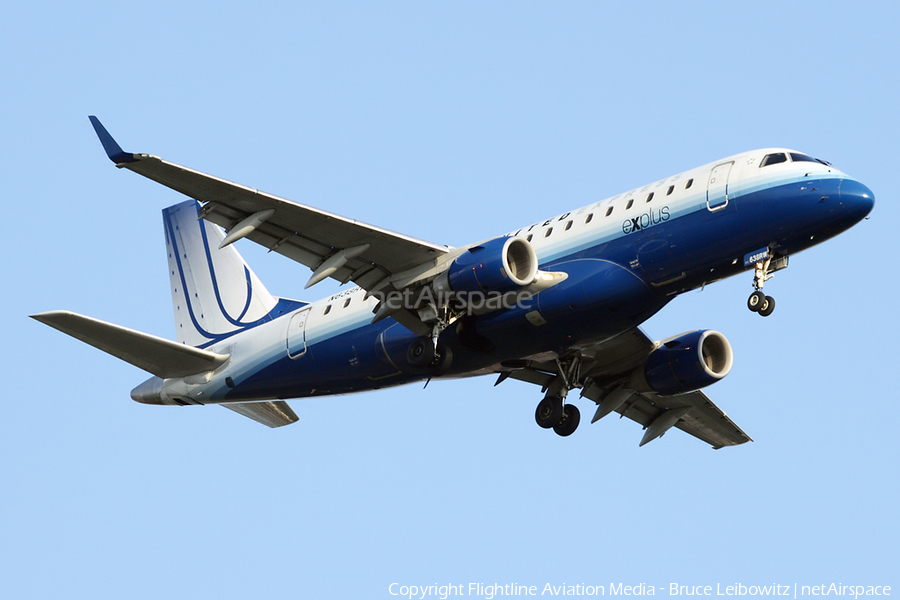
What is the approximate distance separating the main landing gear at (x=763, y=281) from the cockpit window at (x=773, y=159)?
1.93m

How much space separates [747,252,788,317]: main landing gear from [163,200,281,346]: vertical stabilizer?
Result: 1356 cm

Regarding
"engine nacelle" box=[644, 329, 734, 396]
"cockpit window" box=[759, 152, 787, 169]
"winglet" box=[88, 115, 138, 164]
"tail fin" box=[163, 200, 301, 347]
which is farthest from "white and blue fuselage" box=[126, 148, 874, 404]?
"winglet" box=[88, 115, 138, 164]

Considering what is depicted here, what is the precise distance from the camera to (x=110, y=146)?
23.0 meters

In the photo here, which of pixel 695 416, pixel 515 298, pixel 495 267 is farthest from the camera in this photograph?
pixel 695 416

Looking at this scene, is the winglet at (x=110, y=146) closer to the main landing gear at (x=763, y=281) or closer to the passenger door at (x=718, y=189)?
the passenger door at (x=718, y=189)

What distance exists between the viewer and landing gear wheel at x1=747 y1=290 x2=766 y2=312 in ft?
80.7

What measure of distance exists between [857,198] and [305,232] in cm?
1175

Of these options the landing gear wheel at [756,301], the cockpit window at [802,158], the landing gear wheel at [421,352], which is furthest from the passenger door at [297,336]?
the cockpit window at [802,158]

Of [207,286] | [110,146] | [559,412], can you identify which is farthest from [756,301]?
[207,286]

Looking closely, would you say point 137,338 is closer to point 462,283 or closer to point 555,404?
point 462,283

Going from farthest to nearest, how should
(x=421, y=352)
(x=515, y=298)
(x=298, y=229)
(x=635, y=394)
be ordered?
(x=635, y=394)
(x=421, y=352)
(x=298, y=229)
(x=515, y=298)

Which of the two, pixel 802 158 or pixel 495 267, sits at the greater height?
pixel 802 158

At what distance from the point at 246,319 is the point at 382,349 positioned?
606 centimetres

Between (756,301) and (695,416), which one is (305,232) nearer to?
(756,301)
